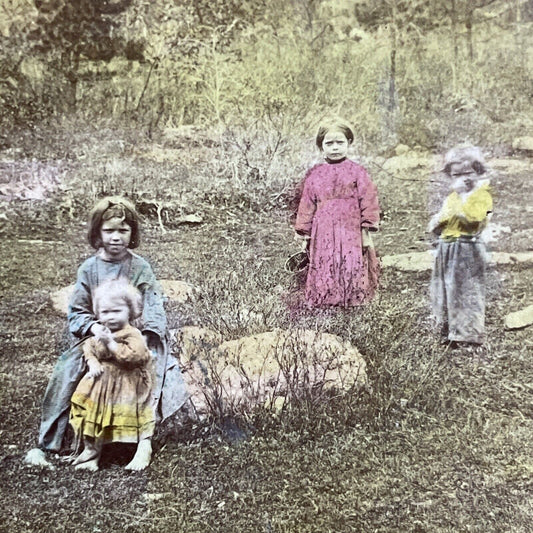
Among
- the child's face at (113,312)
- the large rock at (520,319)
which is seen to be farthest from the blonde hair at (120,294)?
the large rock at (520,319)

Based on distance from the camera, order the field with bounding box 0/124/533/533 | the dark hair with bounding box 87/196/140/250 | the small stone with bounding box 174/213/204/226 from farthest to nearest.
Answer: the small stone with bounding box 174/213/204/226 → the dark hair with bounding box 87/196/140/250 → the field with bounding box 0/124/533/533

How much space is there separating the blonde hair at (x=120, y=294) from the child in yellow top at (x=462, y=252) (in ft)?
4.16

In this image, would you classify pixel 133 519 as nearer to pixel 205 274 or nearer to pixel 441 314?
pixel 205 274

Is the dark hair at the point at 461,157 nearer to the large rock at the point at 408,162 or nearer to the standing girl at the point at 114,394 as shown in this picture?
the large rock at the point at 408,162

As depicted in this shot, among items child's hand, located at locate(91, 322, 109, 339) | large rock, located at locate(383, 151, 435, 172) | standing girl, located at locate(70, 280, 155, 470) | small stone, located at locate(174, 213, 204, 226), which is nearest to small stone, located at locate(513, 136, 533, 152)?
large rock, located at locate(383, 151, 435, 172)

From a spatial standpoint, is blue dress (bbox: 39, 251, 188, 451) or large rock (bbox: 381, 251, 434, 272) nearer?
blue dress (bbox: 39, 251, 188, 451)

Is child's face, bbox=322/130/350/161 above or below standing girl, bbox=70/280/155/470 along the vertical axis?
above

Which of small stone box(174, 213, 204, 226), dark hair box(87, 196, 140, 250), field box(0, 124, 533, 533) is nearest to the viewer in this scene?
field box(0, 124, 533, 533)

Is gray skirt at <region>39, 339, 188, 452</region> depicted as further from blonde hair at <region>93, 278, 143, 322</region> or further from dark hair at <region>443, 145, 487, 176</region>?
dark hair at <region>443, 145, 487, 176</region>

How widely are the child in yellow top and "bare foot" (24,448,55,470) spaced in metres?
1.73

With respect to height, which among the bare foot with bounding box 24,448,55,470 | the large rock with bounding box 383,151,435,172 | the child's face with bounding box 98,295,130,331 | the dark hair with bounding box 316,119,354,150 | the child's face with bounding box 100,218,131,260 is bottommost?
the bare foot with bounding box 24,448,55,470

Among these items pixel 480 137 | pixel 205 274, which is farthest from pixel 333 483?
pixel 480 137

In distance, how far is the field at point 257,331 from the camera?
105 inches

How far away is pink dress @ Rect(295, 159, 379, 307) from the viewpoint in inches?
114
